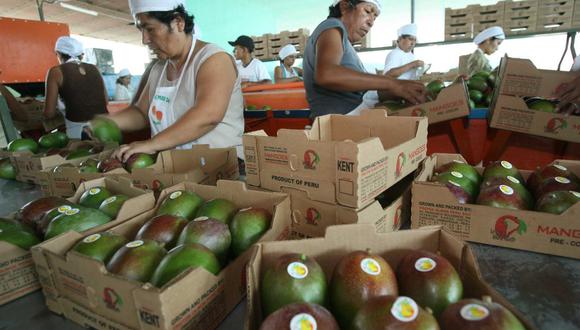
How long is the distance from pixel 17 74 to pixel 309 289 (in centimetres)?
Result: 631

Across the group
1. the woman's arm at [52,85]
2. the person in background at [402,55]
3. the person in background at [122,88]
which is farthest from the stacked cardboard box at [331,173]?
the person in background at [122,88]

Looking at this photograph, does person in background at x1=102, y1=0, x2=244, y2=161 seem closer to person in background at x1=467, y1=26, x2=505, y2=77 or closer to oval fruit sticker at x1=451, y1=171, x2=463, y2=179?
oval fruit sticker at x1=451, y1=171, x2=463, y2=179

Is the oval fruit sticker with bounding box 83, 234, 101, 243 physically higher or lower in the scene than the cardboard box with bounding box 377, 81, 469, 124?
lower

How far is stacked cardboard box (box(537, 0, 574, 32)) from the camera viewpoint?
5867mm

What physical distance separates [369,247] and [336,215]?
0.31 m

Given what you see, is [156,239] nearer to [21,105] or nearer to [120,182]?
[120,182]

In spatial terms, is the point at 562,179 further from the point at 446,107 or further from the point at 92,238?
the point at 92,238

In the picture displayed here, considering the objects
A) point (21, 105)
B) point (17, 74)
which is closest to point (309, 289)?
point (21, 105)

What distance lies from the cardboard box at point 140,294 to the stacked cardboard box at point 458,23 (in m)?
7.06

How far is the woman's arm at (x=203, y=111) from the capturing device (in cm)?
205

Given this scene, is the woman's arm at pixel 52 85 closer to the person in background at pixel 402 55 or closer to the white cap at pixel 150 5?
the white cap at pixel 150 5

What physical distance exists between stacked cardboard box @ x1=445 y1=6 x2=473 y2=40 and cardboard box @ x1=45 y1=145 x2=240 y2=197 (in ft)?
21.3

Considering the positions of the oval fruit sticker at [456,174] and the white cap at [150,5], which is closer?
the oval fruit sticker at [456,174]

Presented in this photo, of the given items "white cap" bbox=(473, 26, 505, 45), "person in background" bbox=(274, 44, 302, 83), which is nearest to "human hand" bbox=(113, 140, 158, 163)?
"white cap" bbox=(473, 26, 505, 45)
